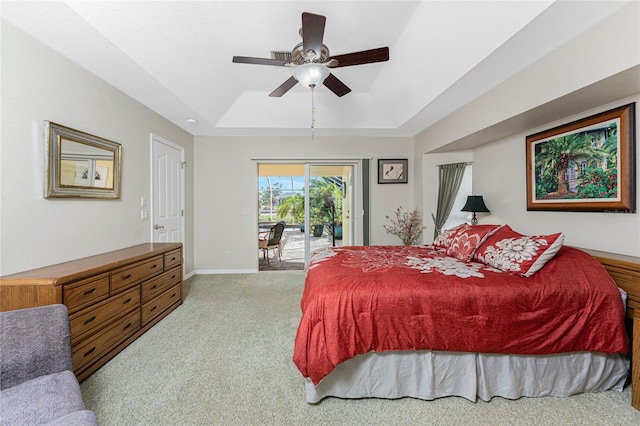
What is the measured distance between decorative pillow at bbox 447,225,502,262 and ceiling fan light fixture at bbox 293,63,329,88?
191 cm

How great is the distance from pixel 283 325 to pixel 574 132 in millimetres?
3316

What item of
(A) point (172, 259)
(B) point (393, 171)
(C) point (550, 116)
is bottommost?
(A) point (172, 259)

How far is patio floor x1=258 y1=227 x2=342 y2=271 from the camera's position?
194 inches

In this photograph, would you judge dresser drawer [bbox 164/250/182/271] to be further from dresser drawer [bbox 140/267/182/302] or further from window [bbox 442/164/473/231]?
window [bbox 442/164/473/231]

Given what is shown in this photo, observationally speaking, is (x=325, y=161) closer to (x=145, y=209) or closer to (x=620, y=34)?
(x=145, y=209)

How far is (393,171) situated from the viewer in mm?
4652

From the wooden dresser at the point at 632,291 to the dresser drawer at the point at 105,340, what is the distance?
3548 mm

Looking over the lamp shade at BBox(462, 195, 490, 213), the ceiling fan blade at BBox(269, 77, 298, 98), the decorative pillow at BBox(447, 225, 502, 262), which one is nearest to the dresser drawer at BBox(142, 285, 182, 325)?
the ceiling fan blade at BBox(269, 77, 298, 98)

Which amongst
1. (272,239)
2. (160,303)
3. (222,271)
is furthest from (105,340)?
(272,239)

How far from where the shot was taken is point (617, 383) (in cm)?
169

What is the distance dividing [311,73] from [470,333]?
2127 millimetres

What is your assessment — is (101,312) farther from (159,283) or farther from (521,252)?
(521,252)

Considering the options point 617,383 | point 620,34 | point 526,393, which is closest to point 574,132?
point 620,34

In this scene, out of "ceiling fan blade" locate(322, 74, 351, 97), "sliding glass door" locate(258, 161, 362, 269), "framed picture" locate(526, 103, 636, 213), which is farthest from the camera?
"sliding glass door" locate(258, 161, 362, 269)
